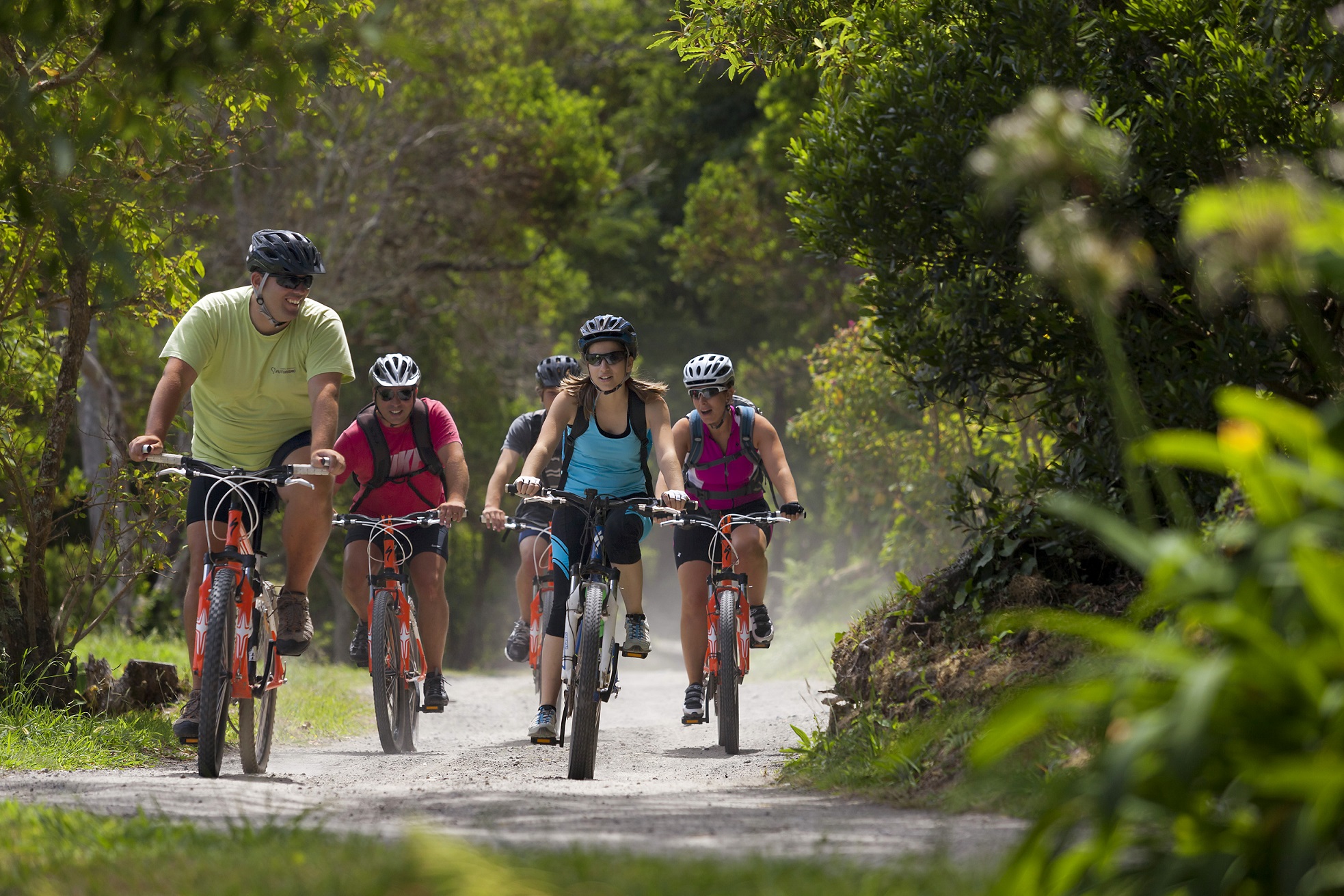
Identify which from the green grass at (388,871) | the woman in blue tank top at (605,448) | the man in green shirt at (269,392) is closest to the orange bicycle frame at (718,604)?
the woman in blue tank top at (605,448)

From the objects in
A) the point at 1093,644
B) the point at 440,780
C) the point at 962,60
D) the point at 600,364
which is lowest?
the point at 440,780

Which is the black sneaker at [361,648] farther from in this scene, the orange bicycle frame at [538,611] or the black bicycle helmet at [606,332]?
the black bicycle helmet at [606,332]

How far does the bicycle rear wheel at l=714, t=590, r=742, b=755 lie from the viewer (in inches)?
296

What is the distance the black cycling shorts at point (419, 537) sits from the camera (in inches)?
316

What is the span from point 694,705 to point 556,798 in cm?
308

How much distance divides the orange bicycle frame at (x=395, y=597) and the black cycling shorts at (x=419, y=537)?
56 millimetres

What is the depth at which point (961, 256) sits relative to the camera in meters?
6.43

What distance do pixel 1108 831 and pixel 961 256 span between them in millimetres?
4495

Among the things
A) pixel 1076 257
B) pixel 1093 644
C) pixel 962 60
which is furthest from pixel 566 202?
pixel 1076 257

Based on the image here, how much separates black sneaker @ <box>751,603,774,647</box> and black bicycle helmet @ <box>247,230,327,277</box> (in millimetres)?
3354

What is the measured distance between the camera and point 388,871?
105 inches

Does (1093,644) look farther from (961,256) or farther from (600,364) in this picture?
(600,364)

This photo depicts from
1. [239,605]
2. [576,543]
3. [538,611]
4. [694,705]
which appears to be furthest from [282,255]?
[538,611]

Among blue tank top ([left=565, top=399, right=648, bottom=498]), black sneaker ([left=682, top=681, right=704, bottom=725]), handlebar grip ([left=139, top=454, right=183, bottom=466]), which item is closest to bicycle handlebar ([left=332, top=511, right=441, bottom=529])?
blue tank top ([left=565, top=399, right=648, bottom=498])
